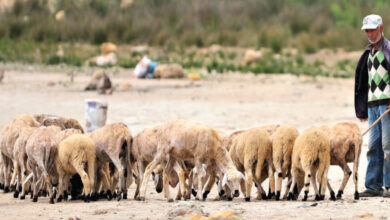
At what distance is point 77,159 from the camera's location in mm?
10023

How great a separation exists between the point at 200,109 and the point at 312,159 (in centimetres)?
1083

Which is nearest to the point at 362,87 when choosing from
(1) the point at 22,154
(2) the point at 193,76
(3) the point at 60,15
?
(1) the point at 22,154

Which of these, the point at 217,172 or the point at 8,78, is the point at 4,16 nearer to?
the point at 8,78

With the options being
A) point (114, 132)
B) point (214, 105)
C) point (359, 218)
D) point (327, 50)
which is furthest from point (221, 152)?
point (327, 50)

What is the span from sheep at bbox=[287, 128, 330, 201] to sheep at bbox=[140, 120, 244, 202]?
2.20 ft

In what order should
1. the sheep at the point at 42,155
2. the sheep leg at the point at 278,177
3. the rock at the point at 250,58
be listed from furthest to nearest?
the rock at the point at 250,58
the sheep at the point at 42,155
the sheep leg at the point at 278,177

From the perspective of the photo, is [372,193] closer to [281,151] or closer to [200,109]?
[281,151]

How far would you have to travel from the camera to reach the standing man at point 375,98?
9430 millimetres

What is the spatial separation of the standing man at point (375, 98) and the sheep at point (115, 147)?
292 cm

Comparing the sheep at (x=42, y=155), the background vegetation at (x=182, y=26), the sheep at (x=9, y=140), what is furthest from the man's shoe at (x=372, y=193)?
the background vegetation at (x=182, y=26)

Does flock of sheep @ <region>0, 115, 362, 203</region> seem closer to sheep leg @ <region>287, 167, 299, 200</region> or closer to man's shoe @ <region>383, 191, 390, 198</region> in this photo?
sheep leg @ <region>287, 167, 299, 200</region>

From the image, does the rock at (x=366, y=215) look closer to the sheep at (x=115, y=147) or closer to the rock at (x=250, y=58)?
the sheep at (x=115, y=147)

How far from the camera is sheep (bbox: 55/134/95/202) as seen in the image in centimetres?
1002

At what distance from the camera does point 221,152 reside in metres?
9.84
